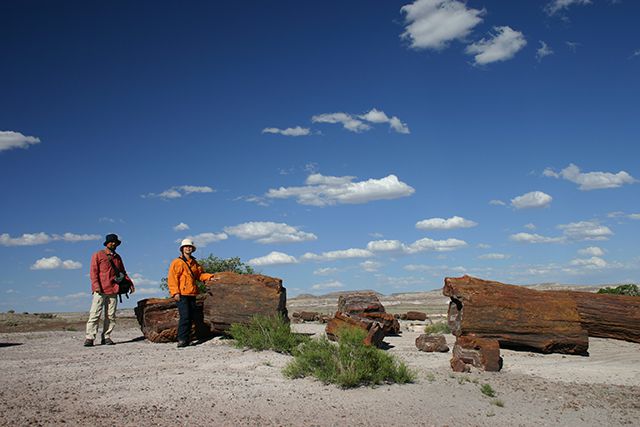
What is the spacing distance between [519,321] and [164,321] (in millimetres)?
9245

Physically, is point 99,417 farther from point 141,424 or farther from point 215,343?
point 215,343

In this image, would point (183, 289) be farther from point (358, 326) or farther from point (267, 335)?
point (358, 326)

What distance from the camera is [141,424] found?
682cm

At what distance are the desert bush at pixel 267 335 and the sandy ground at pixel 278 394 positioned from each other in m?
0.42

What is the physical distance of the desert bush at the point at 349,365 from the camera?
882cm

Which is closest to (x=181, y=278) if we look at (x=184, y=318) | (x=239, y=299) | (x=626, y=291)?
(x=184, y=318)

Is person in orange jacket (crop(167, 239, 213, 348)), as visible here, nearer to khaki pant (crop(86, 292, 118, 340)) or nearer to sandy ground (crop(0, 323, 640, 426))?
sandy ground (crop(0, 323, 640, 426))

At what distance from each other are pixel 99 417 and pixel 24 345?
939cm

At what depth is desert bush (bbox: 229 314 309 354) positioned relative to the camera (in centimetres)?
1198

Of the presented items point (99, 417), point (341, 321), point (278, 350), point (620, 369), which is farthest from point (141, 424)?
point (620, 369)

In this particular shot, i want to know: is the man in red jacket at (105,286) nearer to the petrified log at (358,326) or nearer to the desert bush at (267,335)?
the desert bush at (267,335)

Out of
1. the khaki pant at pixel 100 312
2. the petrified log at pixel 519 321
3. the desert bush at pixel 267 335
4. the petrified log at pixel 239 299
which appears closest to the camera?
the desert bush at pixel 267 335

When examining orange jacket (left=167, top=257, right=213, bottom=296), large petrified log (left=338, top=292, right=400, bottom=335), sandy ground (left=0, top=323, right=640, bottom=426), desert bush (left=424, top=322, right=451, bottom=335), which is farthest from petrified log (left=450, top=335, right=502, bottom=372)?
orange jacket (left=167, top=257, right=213, bottom=296)

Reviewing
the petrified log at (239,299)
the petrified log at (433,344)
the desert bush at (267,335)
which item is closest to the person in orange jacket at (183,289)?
the petrified log at (239,299)
